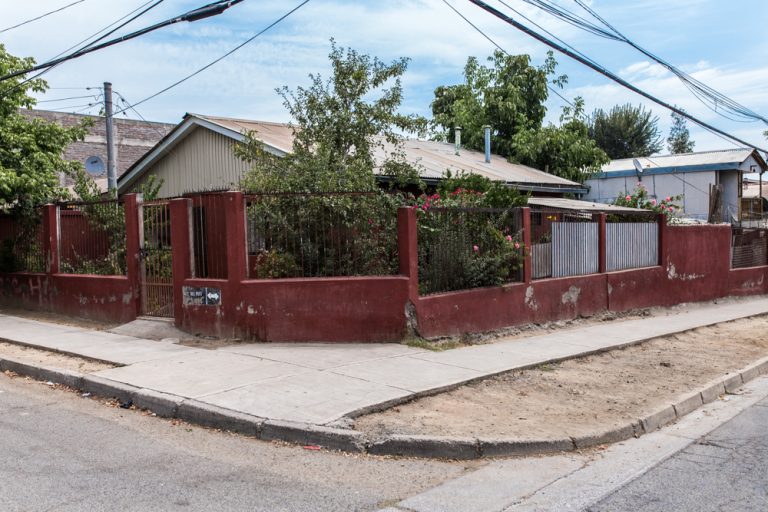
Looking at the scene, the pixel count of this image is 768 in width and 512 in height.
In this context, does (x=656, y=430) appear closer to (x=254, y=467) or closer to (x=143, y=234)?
(x=254, y=467)

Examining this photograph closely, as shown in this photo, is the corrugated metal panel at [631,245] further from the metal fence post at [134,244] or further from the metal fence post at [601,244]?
the metal fence post at [134,244]

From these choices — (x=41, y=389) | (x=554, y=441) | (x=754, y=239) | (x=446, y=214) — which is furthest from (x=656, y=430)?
(x=754, y=239)

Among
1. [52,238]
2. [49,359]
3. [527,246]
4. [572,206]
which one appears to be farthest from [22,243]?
[572,206]

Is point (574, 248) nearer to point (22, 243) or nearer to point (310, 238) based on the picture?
point (310, 238)

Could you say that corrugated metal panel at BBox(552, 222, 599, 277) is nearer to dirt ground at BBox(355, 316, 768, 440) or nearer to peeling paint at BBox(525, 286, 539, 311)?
peeling paint at BBox(525, 286, 539, 311)

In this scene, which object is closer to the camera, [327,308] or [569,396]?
[569,396]

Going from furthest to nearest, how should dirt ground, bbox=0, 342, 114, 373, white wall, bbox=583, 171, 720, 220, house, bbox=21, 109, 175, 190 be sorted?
house, bbox=21, 109, 175, 190, white wall, bbox=583, 171, 720, 220, dirt ground, bbox=0, 342, 114, 373

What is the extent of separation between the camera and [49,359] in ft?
30.5

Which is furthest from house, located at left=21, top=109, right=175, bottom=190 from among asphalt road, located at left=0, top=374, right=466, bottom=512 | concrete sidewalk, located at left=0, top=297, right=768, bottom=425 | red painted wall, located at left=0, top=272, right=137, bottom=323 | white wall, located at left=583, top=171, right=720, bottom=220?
asphalt road, located at left=0, top=374, right=466, bottom=512

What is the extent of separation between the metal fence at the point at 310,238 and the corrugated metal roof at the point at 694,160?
2507 centimetres

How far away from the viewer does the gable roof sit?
99.3 ft

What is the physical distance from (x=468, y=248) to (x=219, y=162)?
798 centimetres

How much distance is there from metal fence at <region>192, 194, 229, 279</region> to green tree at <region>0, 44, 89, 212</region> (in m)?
5.20

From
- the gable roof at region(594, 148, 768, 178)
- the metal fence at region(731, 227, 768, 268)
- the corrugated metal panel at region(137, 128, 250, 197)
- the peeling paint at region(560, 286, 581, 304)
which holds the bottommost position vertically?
the peeling paint at region(560, 286, 581, 304)
